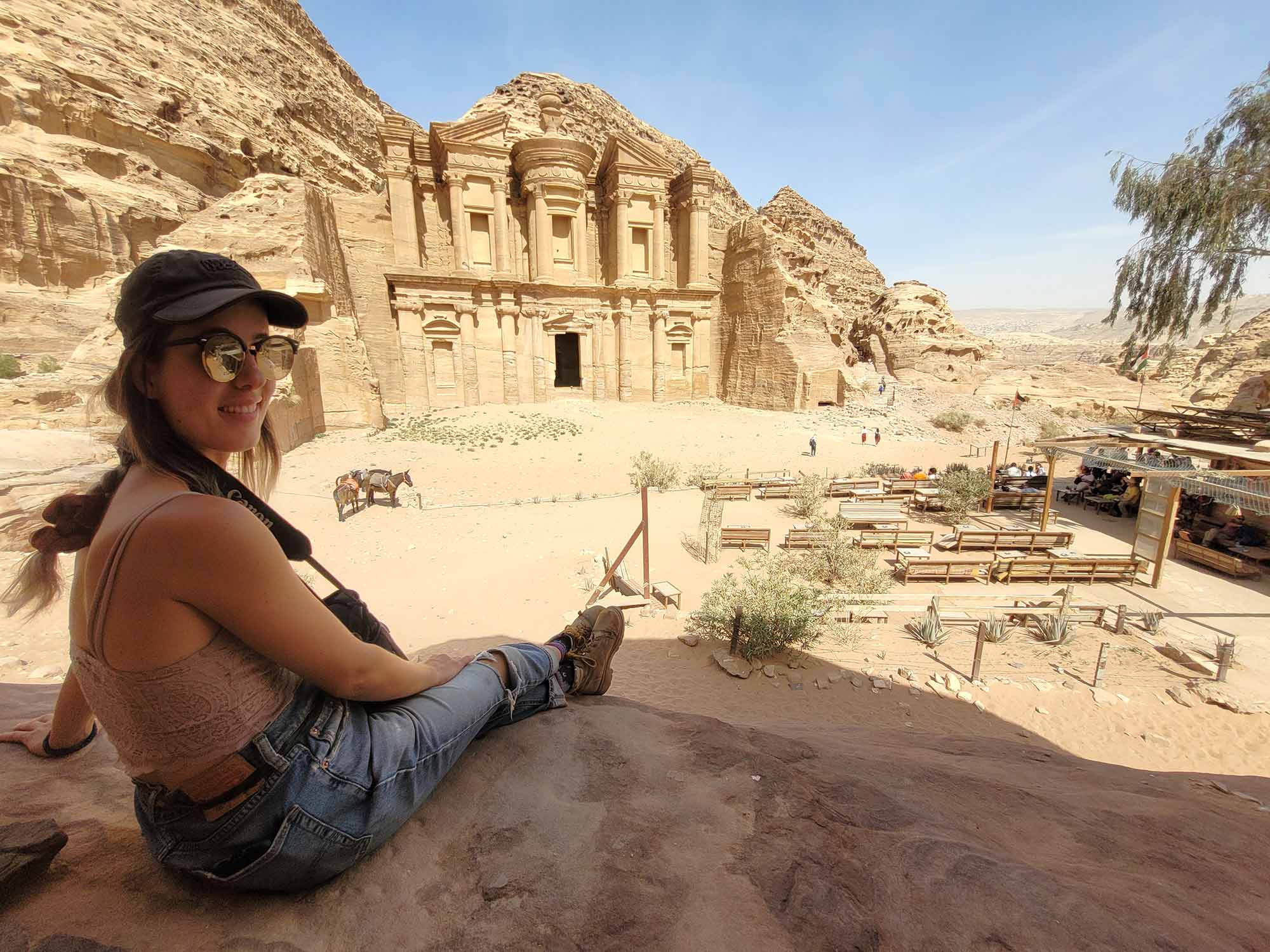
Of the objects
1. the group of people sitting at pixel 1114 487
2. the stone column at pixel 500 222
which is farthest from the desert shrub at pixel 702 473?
the stone column at pixel 500 222

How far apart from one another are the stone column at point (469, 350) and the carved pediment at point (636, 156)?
1048 centimetres

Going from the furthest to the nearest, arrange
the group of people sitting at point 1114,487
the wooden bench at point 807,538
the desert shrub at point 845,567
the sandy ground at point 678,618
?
1. the group of people sitting at point 1114,487
2. the wooden bench at point 807,538
3. the desert shrub at point 845,567
4. the sandy ground at point 678,618

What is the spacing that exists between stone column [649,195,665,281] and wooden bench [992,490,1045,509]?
18938 millimetres

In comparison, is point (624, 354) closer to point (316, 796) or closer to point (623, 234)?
point (623, 234)

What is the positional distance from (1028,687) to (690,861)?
6.40 meters

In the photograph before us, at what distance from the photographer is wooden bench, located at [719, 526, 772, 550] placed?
9992mm

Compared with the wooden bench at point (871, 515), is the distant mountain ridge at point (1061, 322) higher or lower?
higher

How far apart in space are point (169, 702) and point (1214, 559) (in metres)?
14.7

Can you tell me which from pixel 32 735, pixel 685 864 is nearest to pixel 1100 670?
pixel 685 864

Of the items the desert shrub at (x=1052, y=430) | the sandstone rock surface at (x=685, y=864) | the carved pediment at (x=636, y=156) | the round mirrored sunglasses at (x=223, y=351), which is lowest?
the desert shrub at (x=1052, y=430)

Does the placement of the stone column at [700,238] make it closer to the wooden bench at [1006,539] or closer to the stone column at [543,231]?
the stone column at [543,231]

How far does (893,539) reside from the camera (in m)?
10.1

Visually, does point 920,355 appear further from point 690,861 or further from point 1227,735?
point 690,861

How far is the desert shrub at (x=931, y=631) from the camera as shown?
6.91 metres
